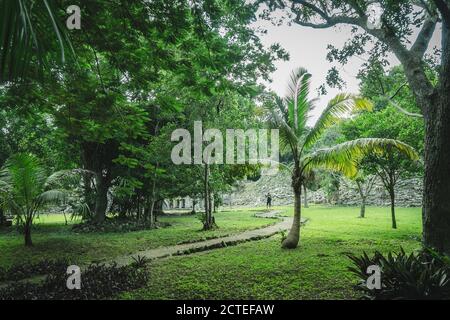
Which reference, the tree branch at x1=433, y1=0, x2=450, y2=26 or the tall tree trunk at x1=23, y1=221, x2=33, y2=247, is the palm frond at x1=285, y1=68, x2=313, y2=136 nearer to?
the tree branch at x1=433, y1=0, x2=450, y2=26

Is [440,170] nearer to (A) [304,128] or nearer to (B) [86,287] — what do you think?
(A) [304,128]

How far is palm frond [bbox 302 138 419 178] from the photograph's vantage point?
26.7ft

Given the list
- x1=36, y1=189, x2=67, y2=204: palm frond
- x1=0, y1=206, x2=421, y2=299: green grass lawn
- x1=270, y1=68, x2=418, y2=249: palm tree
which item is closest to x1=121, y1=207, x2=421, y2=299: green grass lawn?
x1=0, y1=206, x2=421, y2=299: green grass lawn

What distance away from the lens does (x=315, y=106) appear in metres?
9.77

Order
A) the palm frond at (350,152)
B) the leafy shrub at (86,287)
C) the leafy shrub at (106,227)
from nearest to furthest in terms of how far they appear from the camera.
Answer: the leafy shrub at (86,287)
the palm frond at (350,152)
the leafy shrub at (106,227)

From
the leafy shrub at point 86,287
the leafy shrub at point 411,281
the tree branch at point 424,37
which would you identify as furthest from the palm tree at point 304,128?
the leafy shrub at point 86,287

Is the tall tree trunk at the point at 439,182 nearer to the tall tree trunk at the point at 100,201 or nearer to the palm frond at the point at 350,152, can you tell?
the palm frond at the point at 350,152

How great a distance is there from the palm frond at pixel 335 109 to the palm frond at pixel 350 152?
69 cm

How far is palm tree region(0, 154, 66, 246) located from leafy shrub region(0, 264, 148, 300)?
4371 millimetres

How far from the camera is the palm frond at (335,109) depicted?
8797mm

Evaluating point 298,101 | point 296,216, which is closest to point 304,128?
point 298,101
